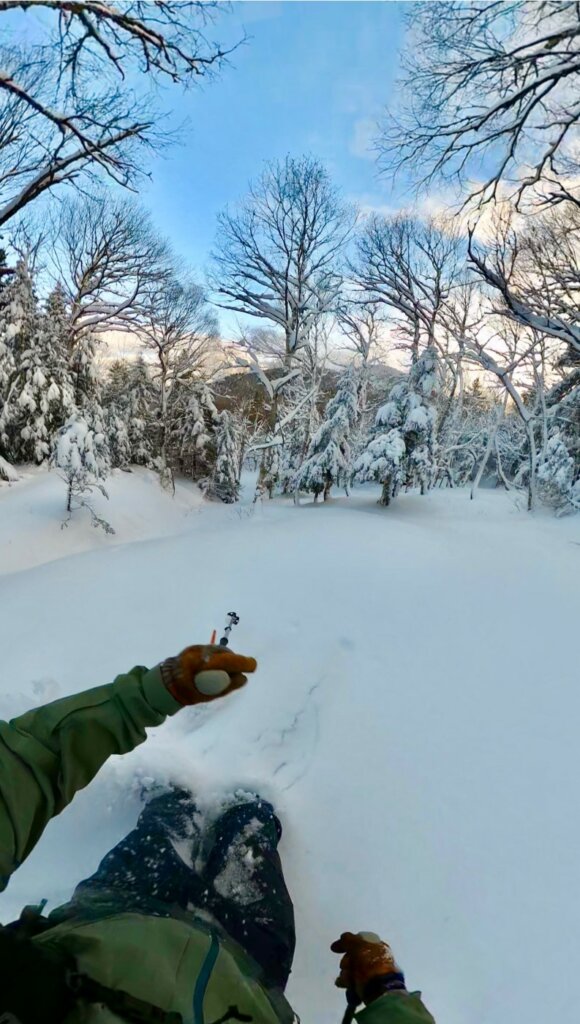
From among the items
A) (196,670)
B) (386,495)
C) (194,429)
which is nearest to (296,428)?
(194,429)

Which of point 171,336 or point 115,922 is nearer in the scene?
point 115,922

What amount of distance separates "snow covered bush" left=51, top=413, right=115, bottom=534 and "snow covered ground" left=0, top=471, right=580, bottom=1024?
578 cm

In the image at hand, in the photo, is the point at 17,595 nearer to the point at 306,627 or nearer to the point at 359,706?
the point at 306,627

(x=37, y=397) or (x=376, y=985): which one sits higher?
(x=37, y=397)

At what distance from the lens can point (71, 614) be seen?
5.23 m

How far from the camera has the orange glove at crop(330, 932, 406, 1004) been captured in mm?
1342

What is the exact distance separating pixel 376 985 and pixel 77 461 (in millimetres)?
12524

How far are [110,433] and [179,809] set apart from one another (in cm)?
2056

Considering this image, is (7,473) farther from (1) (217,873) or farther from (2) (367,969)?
(2) (367,969)

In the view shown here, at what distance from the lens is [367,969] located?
4.68ft

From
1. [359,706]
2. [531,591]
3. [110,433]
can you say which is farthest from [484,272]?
[110,433]

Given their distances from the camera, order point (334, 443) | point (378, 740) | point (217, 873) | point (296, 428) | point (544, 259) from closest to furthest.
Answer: point (217, 873) < point (378, 740) < point (544, 259) < point (334, 443) < point (296, 428)

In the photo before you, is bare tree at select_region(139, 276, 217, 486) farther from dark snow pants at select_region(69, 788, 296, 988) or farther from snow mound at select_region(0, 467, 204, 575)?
dark snow pants at select_region(69, 788, 296, 988)

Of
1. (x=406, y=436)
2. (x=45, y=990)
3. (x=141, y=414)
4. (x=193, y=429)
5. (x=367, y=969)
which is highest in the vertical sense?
(x=141, y=414)
